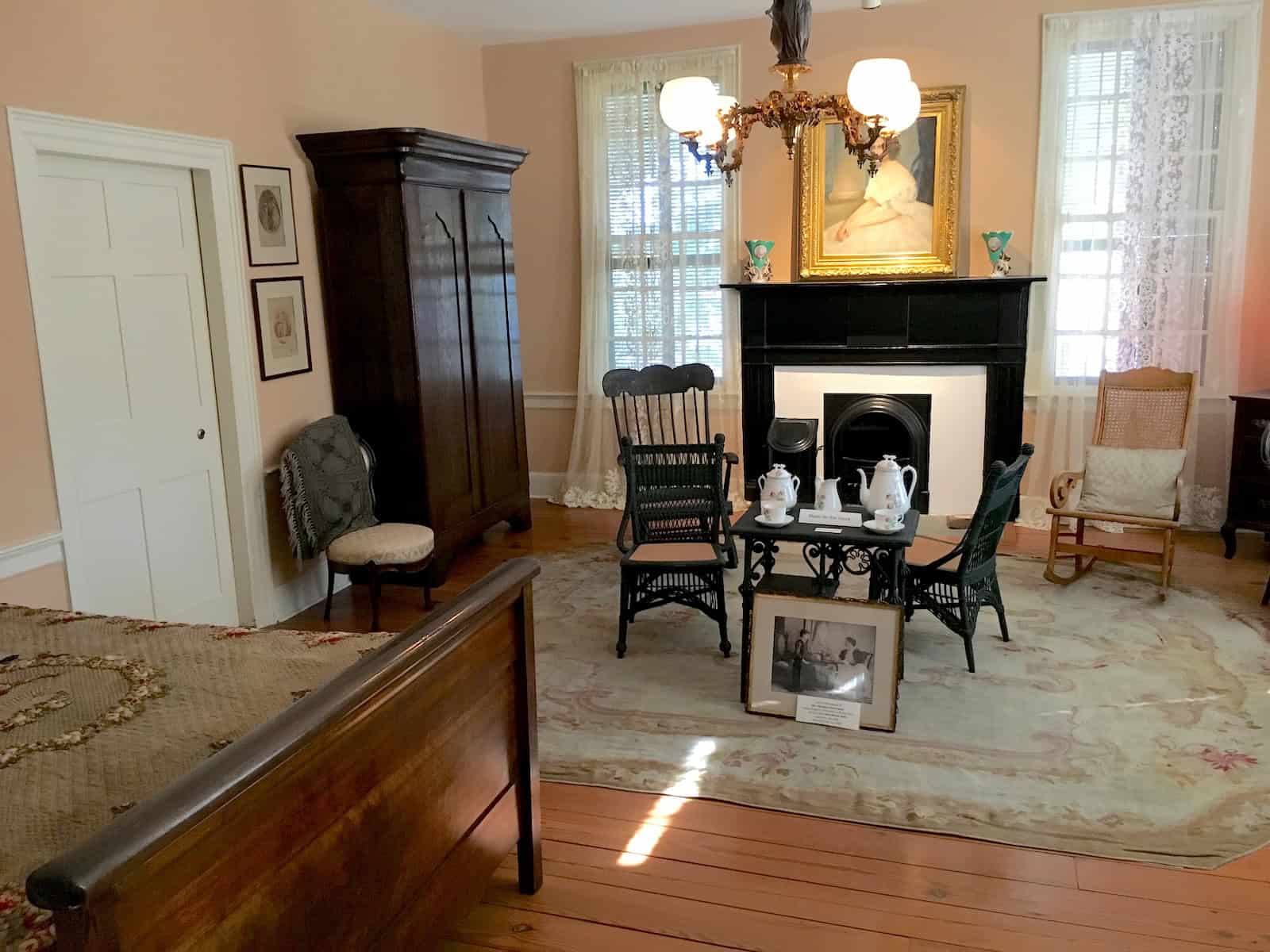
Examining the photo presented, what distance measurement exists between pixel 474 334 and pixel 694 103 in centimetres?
204

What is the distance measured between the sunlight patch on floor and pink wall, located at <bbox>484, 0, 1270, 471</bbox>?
3519 mm

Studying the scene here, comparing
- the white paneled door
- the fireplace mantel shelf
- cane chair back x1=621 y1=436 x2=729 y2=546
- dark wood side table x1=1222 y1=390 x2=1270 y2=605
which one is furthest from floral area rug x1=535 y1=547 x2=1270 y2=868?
the fireplace mantel shelf

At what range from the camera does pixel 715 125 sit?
11.5ft

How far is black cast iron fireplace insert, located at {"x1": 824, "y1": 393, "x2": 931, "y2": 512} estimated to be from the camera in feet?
18.7

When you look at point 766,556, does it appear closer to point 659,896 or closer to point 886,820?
point 886,820

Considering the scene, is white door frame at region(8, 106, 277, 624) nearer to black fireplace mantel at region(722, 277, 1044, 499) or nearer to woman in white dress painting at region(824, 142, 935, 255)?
black fireplace mantel at region(722, 277, 1044, 499)

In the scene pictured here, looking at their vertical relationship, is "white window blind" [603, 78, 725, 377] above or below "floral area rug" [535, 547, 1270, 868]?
above

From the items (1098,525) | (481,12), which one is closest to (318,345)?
(481,12)

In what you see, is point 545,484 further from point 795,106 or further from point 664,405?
point 795,106

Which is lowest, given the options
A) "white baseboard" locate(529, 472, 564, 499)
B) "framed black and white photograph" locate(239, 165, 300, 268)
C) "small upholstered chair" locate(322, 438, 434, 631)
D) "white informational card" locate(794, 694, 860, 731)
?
"white informational card" locate(794, 694, 860, 731)

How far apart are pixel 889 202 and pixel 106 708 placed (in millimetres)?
4804

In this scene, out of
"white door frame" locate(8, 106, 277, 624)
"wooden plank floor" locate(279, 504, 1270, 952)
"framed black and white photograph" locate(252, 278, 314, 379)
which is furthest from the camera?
"framed black and white photograph" locate(252, 278, 314, 379)

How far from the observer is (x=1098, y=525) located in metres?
5.61

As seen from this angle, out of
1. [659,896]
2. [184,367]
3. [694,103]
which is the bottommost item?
[659,896]
